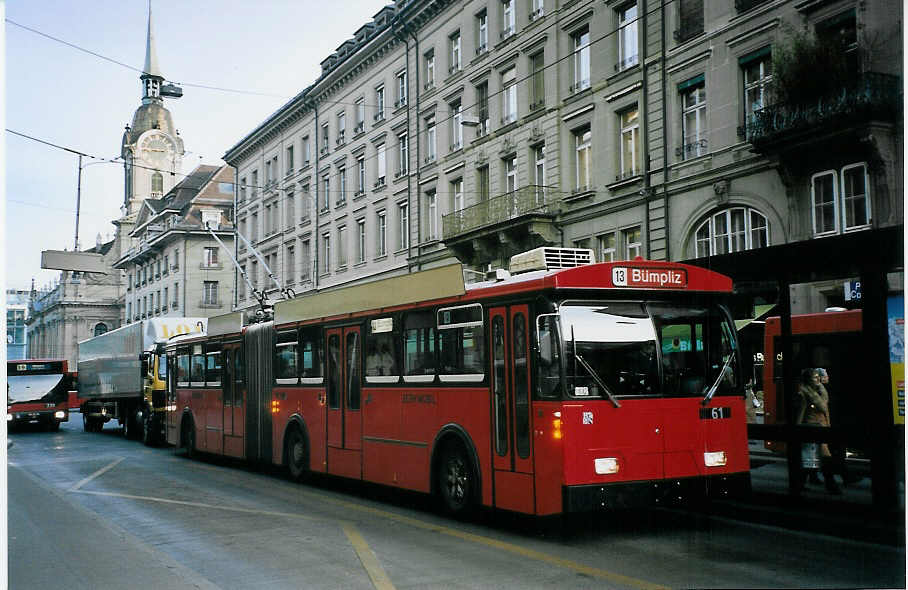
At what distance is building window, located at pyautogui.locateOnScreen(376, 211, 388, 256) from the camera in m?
22.4

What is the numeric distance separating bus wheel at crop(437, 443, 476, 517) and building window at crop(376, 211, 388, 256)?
12050mm

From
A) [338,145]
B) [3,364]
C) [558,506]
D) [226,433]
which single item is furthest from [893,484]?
[338,145]

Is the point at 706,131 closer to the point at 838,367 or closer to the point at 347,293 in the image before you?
the point at 838,367

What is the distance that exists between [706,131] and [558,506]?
43.9ft

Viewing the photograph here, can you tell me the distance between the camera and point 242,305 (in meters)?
25.3

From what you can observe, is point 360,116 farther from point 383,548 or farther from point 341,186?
point 383,548

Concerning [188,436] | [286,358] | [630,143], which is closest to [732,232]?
[630,143]

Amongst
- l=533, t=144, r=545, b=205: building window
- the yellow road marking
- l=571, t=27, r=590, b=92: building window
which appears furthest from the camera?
l=533, t=144, r=545, b=205: building window

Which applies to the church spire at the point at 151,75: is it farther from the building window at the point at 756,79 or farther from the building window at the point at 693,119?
the building window at the point at 693,119

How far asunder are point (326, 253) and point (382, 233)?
142cm

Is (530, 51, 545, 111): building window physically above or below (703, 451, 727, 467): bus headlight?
above

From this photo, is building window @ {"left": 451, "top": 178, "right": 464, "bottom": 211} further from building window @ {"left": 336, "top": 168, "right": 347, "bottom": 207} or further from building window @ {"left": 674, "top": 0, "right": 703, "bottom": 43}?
building window @ {"left": 674, "top": 0, "right": 703, "bottom": 43}

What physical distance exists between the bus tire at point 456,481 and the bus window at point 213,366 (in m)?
8.49

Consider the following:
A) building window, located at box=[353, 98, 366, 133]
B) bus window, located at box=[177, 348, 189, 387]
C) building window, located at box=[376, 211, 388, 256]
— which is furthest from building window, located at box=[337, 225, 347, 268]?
bus window, located at box=[177, 348, 189, 387]
